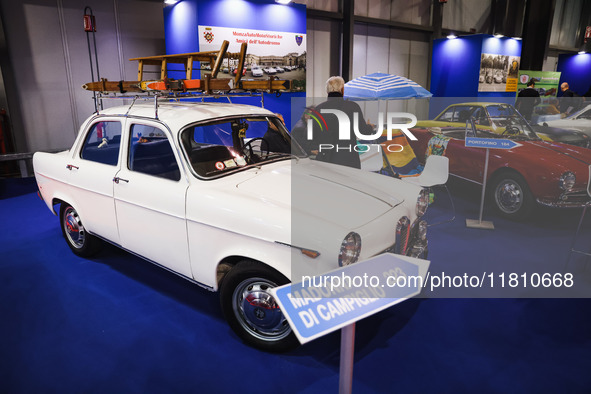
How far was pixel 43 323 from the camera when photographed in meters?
3.07

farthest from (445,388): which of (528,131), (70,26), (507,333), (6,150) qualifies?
(70,26)

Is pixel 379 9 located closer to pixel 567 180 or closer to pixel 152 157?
pixel 567 180

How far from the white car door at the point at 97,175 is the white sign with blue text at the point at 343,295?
2516 millimetres

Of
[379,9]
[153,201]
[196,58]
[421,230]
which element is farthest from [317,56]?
[153,201]

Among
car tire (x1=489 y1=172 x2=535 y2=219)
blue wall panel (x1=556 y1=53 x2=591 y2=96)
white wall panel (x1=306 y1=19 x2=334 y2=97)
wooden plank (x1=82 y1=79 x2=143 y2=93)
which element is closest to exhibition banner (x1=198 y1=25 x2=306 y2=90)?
white wall panel (x1=306 y1=19 x2=334 y2=97)

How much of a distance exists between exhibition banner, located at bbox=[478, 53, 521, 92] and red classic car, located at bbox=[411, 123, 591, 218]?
8.33 m

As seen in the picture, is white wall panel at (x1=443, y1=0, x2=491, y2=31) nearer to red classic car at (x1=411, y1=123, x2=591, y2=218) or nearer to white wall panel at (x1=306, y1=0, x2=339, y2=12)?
white wall panel at (x1=306, y1=0, x2=339, y2=12)

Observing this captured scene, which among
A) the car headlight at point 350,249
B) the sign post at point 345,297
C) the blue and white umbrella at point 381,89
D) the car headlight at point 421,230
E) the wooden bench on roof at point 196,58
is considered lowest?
the car headlight at point 421,230

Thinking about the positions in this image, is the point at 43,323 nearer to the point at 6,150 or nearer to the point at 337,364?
the point at 337,364

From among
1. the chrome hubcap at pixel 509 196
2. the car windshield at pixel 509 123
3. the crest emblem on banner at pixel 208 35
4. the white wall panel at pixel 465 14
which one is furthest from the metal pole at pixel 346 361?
the white wall panel at pixel 465 14

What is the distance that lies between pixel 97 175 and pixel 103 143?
0.41m

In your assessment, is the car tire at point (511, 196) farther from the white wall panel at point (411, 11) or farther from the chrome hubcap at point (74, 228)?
the white wall panel at point (411, 11)

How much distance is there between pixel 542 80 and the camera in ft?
42.3

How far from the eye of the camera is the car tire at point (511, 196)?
5148 mm
